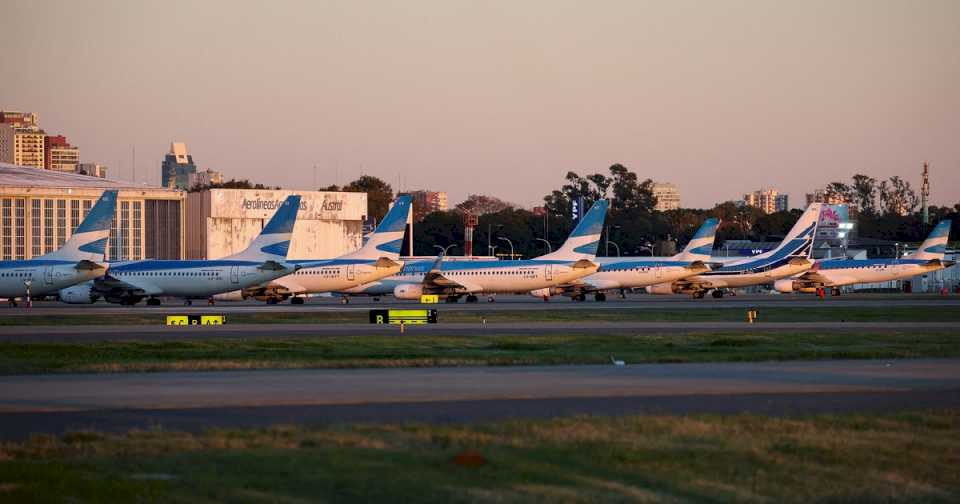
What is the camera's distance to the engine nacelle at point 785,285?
3932 inches

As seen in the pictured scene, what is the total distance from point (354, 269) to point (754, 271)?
3595 cm

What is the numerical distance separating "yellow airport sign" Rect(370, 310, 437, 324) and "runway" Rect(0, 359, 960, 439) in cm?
2093

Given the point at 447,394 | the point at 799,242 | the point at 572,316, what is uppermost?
the point at 799,242

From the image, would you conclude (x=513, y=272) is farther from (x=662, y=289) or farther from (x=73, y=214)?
(x=73, y=214)

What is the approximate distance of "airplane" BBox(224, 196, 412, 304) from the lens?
241 ft

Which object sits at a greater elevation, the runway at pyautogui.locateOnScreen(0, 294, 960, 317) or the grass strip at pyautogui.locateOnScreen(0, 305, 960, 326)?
the runway at pyautogui.locateOnScreen(0, 294, 960, 317)

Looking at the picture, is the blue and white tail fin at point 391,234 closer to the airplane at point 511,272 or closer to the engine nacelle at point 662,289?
the airplane at point 511,272

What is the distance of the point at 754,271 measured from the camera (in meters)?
93.6

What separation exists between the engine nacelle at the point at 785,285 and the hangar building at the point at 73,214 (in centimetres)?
5703

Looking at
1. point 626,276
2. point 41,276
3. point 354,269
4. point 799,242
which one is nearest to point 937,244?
point 799,242

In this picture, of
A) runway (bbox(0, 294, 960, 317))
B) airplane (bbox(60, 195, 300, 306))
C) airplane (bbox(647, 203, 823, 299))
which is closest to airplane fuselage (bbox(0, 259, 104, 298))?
runway (bbox(0, 294, 960, 317))

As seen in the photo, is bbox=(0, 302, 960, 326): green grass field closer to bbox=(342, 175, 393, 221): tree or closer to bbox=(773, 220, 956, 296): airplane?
bbox=(773, 220, 956, 296): airplane

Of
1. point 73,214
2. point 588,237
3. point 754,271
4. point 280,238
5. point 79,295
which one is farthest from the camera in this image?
point 73,214

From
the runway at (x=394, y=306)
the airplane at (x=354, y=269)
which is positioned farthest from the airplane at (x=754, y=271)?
the airplane at (x=354, y=269)
